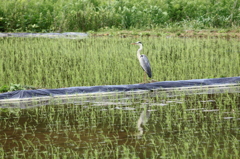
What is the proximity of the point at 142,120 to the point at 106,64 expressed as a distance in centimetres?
402

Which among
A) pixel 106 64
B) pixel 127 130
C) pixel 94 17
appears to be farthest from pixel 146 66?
pixel 94 17

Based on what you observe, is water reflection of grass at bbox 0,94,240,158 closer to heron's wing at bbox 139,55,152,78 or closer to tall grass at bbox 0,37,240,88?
heron's wing at bbox 139,55,152,78

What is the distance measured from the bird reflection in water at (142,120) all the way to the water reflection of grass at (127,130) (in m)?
0.02

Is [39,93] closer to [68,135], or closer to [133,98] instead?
[133,98]

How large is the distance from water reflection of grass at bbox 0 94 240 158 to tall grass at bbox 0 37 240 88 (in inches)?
67.2

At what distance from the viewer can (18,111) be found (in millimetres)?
6098

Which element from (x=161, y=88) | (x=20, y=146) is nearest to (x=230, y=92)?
(x=161, y=88)

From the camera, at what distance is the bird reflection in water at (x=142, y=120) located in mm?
4725

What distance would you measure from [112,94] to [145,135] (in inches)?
99.1

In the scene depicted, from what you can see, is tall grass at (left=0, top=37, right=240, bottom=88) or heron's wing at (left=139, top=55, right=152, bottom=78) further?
tall grass at (left=0, top=37, right=240, bottom=88)

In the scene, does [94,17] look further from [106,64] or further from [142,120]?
[142,120]

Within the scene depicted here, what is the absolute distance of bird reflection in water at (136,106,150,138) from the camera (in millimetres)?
4725

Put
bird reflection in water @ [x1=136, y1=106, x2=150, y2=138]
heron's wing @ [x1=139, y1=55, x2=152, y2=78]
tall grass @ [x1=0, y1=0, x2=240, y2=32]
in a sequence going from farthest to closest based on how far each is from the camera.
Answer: tall grass @ [x1=0, y1=0, x2=240, y2=32] < heron's wing @ [x1=139, y1=55, x2=152, y2=78] < bird reflection in water @ [x1=136, y1=106, x2=150, y2=138]

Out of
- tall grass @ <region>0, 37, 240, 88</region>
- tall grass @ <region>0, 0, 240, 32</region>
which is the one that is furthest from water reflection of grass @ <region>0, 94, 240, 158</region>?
tall grass @ <region>0, 0, 240, 32</region>
